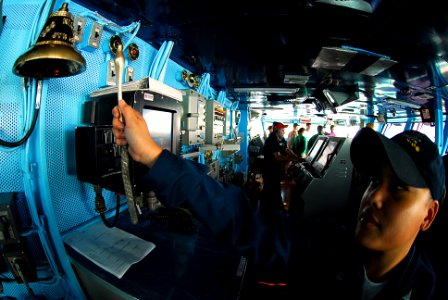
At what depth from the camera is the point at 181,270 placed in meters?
1.30

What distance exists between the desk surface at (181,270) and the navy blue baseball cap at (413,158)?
1.09 meters

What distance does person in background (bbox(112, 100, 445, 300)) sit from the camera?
2.57 ft

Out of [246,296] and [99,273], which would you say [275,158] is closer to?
[246,296]

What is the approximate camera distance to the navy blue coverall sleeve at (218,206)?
31.9 inches

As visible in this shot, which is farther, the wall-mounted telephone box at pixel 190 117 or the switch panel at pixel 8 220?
the wall-mounted telephone box at pixel 190 117

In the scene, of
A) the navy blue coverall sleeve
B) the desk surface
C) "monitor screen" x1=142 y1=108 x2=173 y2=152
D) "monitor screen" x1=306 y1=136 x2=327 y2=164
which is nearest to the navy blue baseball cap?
the navy blue coverall sleeve

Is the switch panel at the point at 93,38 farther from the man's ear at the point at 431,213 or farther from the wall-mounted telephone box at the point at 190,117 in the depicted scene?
the man's ear at the point at 431,213

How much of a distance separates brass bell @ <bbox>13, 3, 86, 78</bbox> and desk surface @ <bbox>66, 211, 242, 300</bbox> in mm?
1363

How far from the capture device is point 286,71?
3.65 meters

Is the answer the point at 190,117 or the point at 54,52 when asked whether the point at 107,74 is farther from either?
the point at 190,117

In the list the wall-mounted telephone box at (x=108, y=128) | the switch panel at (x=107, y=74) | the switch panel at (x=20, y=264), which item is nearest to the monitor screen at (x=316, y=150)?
the wall-mounted telephone box at (x=108, y=128)

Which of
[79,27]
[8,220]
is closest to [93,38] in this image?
[79,27]

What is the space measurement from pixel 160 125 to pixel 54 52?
89 cm

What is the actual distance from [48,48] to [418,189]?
1.95m
